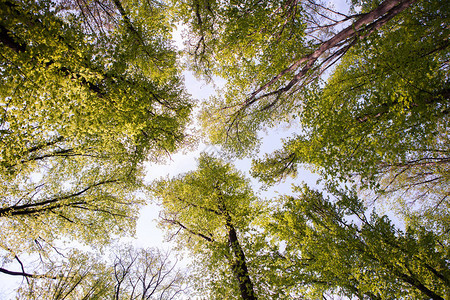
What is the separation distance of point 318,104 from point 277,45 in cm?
272

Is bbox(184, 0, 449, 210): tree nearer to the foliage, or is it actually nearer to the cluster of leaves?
the foliage

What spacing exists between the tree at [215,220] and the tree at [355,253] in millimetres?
1536

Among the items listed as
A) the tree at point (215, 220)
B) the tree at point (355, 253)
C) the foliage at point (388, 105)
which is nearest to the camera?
the foliage at point (388, 105)

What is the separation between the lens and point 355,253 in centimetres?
586

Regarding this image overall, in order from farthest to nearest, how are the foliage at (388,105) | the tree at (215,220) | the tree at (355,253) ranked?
the tree at (215,220) < the tree at (355,253) < the foliage at (388,105)

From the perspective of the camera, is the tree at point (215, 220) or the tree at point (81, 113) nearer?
the tree at point (81, 113)

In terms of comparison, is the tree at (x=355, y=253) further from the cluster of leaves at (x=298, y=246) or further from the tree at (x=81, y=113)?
the tree at (x=81, y=113)

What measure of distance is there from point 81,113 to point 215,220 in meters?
5.86

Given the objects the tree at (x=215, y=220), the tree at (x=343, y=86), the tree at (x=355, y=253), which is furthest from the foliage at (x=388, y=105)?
the tree at (x=215, y=220)

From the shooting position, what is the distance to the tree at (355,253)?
4961mm

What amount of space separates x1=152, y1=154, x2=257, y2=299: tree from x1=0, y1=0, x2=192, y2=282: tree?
1.90 m

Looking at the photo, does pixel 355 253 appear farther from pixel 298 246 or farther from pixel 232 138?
pixel 232 138

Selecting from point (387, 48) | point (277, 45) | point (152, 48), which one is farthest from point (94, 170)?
point (387, 48)

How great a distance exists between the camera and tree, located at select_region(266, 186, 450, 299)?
16.3ft
